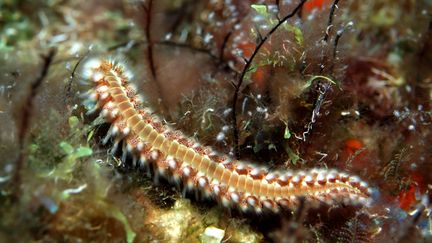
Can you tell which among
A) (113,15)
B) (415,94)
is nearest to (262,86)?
(415,94)

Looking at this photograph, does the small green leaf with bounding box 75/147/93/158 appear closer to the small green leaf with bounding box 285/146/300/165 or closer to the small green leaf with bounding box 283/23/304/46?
the small green leaf with bounding box 285/146/300/165

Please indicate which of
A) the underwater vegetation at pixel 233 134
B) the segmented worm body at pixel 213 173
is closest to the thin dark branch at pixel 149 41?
the underwater vegetation at pixel 233 134

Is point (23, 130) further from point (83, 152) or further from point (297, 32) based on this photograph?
point (297, 32)

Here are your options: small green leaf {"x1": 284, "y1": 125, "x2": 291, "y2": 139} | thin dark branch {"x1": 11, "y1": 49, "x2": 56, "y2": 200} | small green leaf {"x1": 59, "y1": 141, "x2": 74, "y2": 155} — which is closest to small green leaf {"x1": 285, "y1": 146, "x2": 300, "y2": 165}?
small green leaf {"x1": 284, "y1": 125, "x2": 291, "y2": 139}

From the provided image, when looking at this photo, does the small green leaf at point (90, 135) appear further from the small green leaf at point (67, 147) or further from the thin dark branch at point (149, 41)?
the thin dark branch at point (149, 41)

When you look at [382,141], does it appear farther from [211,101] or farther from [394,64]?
[211,101]

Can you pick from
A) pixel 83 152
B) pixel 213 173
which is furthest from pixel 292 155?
pixel 83 152

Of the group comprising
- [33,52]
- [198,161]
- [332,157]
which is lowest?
[332,157]

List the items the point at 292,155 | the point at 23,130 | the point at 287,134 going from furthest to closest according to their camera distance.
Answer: the point at 292,155 → the point at 287,134 → the point at 23,130
